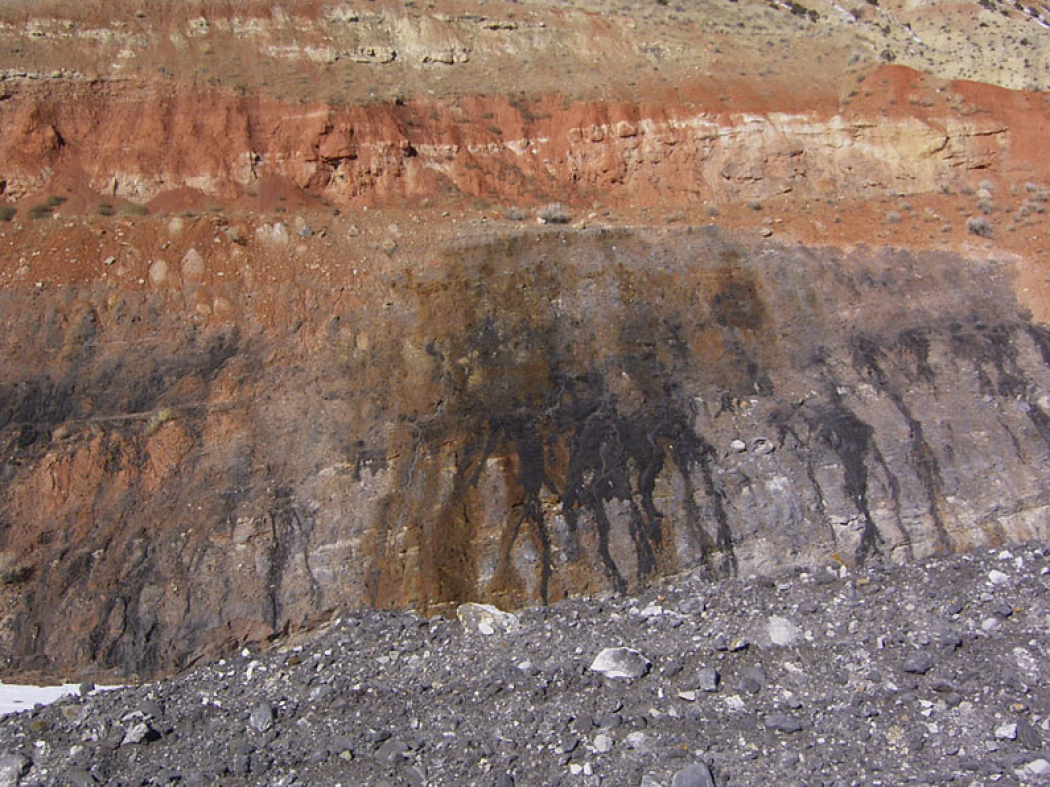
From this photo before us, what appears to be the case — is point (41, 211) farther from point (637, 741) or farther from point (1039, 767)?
point (1039, 767)

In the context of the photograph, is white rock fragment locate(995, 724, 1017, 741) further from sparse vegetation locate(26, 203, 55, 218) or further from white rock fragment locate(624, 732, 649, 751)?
sparse vegetation locate(26, 203, 55, 218)

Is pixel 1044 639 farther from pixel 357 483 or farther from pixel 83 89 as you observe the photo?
pixel 83 89

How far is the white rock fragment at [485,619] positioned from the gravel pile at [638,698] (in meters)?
0.04

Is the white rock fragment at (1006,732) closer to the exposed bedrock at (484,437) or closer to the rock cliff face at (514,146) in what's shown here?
the exposed bedrock at (484,437)

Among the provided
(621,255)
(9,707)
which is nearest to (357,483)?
(9,707)

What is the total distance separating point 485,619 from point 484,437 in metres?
3.04

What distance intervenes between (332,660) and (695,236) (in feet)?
35.4

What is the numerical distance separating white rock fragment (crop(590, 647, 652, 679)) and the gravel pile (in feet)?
0.08

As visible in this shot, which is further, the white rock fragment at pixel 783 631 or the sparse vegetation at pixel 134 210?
the sparse vegetation at pixel 134 210

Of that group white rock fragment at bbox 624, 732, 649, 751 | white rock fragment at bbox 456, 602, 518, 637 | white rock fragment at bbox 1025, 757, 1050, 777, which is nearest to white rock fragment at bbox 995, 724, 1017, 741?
white rock fragment at bbox 1025, 757, 1050, 777

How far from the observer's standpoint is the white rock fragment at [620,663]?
1029cm

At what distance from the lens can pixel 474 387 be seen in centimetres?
1355

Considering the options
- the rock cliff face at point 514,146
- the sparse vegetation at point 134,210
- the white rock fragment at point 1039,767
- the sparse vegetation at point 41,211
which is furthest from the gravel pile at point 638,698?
the rock cliff face at point 514,146

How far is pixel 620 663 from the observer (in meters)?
10.4
